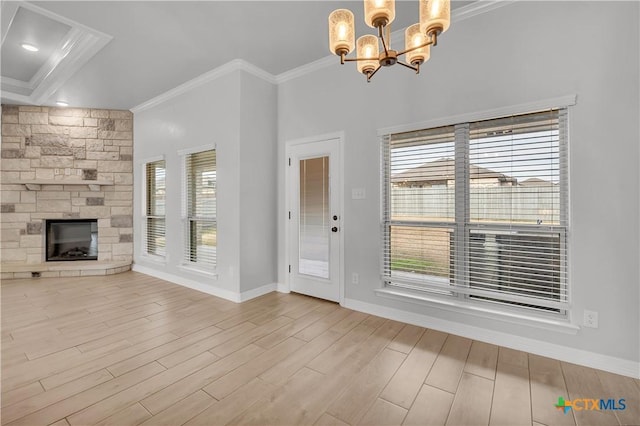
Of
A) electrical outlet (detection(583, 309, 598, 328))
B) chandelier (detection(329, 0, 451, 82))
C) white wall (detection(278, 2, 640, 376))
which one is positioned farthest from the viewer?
electrical outlet (detection(583, 309, 598, 328))

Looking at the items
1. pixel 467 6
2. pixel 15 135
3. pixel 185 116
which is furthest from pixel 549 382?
pixel 15 135

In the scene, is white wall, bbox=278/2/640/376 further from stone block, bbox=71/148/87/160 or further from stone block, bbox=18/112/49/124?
stone block, bbox=18/112/49/124

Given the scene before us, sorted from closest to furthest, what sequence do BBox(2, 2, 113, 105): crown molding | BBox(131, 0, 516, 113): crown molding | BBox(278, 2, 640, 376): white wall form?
BBox(278, 2, 640, 376): white wall → BBox(2, 2, 113, 105): crown molding → BBox(131, 0, 516, 113): crown molding

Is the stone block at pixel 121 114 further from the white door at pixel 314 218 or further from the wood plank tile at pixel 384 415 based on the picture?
the wood plank tile at pixel 384 415

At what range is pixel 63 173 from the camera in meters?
5.14

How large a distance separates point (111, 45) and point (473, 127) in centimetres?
392

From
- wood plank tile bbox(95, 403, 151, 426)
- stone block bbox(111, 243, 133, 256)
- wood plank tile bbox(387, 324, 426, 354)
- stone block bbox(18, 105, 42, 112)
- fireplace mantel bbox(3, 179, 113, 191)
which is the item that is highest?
stone block bbox(18, 105, 42, 112)

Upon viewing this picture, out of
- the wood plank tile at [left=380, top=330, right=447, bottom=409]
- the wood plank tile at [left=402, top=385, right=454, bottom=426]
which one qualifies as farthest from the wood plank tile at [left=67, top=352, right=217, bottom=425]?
the wood plank tile at [left=402, top=385, right=454, bottom=426]

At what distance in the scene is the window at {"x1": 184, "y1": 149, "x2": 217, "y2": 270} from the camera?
4.04 meters

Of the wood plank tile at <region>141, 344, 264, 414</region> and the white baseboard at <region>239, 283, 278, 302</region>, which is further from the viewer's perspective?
the white baseboard at <region>239, 283, 278, 302</region>

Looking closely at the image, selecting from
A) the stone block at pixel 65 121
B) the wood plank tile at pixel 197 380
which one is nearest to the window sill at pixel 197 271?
the wood plank tile at pixel 197 380

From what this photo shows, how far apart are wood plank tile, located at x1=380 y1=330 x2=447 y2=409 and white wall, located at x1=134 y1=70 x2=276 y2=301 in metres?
2.18

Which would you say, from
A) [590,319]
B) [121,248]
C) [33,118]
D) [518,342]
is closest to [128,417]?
[518,342]

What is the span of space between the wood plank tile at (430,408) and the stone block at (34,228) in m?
6.49
